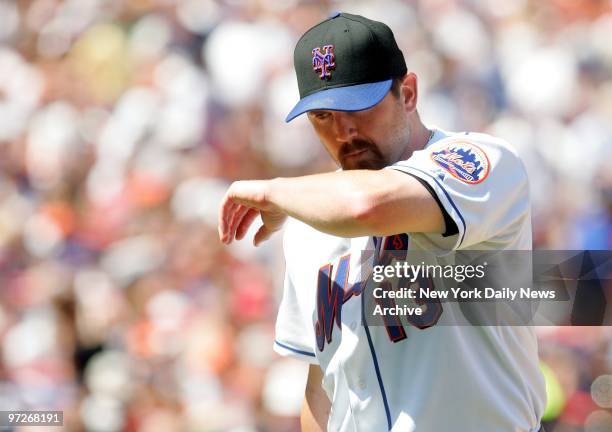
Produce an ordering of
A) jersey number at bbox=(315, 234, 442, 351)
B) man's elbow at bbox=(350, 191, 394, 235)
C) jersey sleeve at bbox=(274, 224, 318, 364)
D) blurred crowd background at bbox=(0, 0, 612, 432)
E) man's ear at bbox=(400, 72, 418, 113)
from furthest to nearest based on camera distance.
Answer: blurred crowd background at bbox=(0, 0, 612, 432), jersey sleeve at bbox=(274, 224, 318, 364), man's ear at bbox=(400, 72, 418, 113), jersey number at bbox=(315, 234, 442, 351), man's elbow at bbox=(350, 191, 394, 235)

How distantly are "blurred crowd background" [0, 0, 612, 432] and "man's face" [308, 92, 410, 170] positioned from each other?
2542 millimetres

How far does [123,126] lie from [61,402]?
175cm

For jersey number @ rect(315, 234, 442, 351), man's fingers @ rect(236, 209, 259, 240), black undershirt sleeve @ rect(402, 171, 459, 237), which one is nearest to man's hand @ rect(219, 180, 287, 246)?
man's fingers @ rect(236, 209, 259, 240)

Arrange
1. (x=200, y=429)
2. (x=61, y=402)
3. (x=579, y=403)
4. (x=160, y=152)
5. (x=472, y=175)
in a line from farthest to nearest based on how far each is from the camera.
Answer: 1. (x=160, y=152)
2. (x=61, y=402)
3. (x=200, y=429)
4. (x=579, y=403)
5. (x=472, y=175)

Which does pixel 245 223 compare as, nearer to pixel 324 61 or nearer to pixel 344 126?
pixel 344 126

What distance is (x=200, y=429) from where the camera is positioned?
489cm

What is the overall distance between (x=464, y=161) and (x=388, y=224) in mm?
282

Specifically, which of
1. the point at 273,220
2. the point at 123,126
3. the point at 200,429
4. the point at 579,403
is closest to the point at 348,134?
the point at 273,220

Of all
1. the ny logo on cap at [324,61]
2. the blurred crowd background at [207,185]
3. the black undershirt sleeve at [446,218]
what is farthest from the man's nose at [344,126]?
the blurred crowd background at [207,185]

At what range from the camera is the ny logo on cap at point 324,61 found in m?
2.31

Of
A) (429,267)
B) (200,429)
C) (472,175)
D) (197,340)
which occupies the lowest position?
(200,429)

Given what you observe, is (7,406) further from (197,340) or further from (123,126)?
(123,126)

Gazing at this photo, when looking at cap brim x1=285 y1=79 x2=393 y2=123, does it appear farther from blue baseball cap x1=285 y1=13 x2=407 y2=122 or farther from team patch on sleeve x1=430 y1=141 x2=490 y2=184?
team patch on sleeve x1=430 y1=141 x2=490 y2=184

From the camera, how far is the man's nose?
2.27 m
